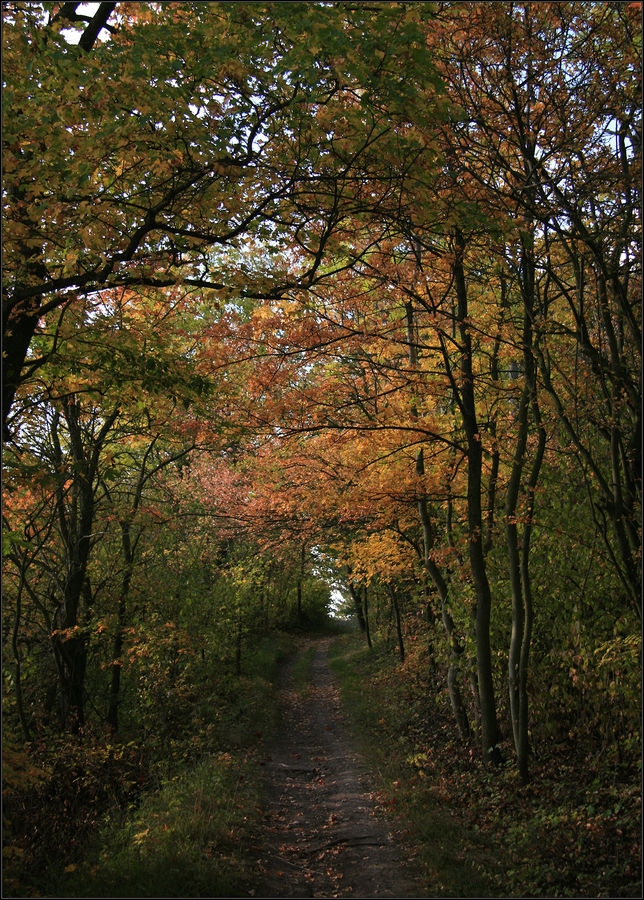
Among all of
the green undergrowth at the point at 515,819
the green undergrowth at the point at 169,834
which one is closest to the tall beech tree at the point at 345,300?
the green undergrowth at the point at 515,819

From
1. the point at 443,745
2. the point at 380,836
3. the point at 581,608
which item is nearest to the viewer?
the point at 380,836

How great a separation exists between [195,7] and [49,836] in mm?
8464

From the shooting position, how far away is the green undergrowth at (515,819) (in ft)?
16.5

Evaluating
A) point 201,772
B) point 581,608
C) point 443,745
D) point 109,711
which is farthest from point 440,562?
point 109,711

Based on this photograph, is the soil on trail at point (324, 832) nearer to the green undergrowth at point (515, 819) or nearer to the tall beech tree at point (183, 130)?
the green undergrowth at point (515, 819)

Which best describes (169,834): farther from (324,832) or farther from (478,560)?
(478,560)

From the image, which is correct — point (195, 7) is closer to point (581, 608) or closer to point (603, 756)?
point (581, 608)

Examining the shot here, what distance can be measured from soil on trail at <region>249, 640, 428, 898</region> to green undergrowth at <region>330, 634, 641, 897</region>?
0.29 meters

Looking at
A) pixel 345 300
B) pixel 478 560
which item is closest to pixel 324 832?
pixel 478 560

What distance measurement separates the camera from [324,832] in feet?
22.4

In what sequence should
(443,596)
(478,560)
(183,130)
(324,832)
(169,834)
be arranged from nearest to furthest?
(183,130)
(169,834)
(324,832)
(478,560)
(443,596)

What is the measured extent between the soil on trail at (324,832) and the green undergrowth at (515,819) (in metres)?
0.29

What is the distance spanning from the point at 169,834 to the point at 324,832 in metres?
2.02

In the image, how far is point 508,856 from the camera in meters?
5.59
